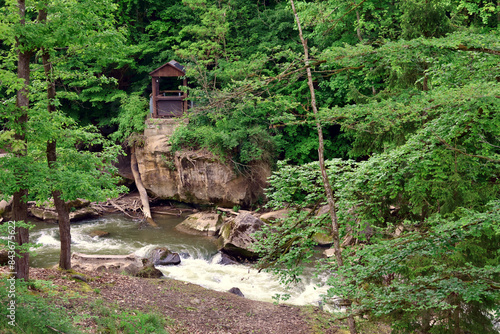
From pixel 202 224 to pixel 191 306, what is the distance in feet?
24.5

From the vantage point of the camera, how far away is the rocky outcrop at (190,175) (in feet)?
59.2

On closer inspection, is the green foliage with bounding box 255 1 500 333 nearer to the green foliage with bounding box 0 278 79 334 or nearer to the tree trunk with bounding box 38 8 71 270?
the green foliage with bounding box 0 278 79 334

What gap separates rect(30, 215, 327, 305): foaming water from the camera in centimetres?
1173

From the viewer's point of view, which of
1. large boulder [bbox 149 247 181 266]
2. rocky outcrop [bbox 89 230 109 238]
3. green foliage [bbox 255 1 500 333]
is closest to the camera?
green foliage [bbox 255 1 500 333]

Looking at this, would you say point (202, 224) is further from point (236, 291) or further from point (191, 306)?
point (191, 306)

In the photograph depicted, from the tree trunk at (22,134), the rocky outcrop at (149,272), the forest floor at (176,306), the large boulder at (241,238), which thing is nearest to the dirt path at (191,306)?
the forest floor at (176,306)

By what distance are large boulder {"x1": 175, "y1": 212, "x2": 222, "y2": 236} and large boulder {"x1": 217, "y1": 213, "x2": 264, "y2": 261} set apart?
7.06 ft

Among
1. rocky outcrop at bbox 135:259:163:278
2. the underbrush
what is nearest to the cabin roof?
rocky outcrop at bbox 135:259:163:278

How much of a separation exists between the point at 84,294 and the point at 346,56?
24.3 feet

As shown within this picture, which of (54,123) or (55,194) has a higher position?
(54,123)

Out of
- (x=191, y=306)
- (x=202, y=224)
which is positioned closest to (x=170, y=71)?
(x=202, y=224)

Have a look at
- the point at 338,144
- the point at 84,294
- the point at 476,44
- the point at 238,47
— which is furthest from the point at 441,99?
the point at 238,47

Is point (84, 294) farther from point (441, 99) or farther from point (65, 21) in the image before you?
point (441, 99)

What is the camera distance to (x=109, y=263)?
12.4 metres
